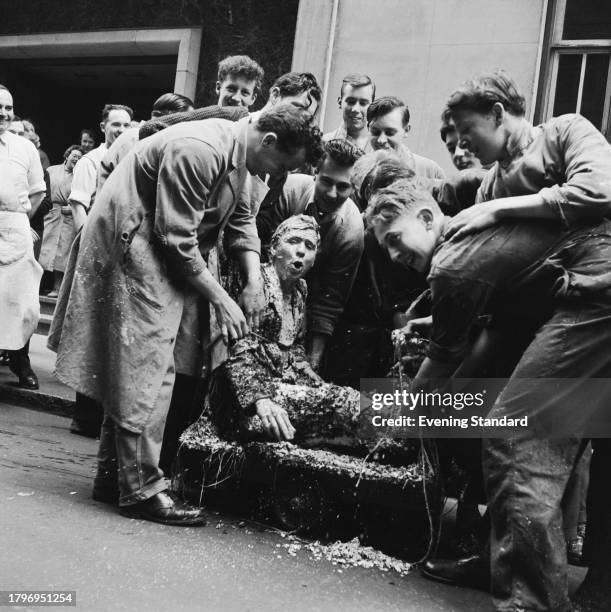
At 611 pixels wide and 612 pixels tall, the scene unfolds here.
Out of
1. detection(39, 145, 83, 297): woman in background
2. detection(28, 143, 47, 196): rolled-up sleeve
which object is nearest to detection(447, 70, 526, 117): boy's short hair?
detection(28, 143, 47, 196): rolled-up sleeve

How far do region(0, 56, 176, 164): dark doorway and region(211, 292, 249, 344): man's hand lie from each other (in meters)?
7.56

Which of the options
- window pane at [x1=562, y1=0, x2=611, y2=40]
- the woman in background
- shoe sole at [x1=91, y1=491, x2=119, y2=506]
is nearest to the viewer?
shoe sole at [x1=91, y1=491, x2=119, y2=506]

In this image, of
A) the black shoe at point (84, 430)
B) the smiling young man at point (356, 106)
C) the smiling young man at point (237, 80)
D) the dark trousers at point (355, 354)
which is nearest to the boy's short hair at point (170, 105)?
the smiling young man at point (237, 80)

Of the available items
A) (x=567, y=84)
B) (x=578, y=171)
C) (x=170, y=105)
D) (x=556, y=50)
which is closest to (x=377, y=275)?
(x=578, y=171)

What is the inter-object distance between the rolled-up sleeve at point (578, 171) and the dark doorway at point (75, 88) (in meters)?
8.26

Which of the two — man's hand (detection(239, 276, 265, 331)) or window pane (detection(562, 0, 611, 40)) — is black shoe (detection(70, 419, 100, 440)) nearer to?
man's hand (detection(239, 276, 265, 331))

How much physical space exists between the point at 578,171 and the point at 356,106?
2724 mm

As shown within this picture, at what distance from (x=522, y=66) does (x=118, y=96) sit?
7592mm

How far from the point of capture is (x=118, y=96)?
13.1 m

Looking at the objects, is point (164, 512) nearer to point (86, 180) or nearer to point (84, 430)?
point (84, 430)

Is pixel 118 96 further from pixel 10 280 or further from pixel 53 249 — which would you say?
pixel 10 280

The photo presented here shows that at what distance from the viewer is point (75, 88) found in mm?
12922

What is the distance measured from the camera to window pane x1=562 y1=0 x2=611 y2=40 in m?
7.35

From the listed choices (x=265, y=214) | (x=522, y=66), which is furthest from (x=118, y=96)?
(x=265, y=214)
